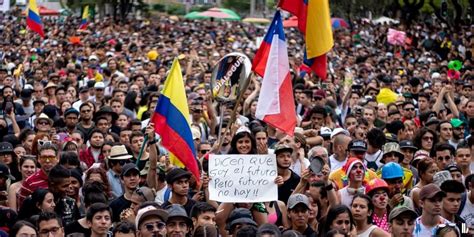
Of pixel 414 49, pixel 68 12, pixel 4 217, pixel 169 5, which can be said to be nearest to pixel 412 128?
pixel 4 217

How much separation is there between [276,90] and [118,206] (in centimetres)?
187

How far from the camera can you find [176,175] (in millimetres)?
9742

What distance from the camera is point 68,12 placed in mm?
69250

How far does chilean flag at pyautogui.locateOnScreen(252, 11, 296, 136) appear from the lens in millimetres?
10891

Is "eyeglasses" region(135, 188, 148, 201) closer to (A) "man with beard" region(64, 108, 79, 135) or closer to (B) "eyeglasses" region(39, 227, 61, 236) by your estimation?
(B) "eyeglasses" region(39, 227, 61, 236)

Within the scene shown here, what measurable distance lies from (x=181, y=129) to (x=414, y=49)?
1088 inches

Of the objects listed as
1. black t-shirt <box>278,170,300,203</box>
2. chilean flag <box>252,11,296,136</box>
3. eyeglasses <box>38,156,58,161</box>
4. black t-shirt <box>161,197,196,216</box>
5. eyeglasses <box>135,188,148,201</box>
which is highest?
chilean flag <box>252,11,296,136</box>

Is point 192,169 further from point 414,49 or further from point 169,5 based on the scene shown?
point 169,5

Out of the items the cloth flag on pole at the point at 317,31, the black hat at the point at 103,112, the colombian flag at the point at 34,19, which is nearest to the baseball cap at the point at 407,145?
the cloth flag on pole at the point at 317,31

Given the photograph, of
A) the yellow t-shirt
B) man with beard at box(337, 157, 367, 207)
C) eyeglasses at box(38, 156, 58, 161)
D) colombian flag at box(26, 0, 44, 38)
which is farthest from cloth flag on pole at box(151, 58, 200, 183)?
colombian flag at box(26, 0, 44, 38)

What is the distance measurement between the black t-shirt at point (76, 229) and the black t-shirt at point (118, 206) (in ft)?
2.00

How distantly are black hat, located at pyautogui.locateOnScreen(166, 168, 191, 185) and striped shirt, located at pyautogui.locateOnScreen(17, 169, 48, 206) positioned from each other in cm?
119

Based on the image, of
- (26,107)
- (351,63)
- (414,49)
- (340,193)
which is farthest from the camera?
(414,49)

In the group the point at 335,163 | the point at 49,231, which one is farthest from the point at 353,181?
the point at 49,231
